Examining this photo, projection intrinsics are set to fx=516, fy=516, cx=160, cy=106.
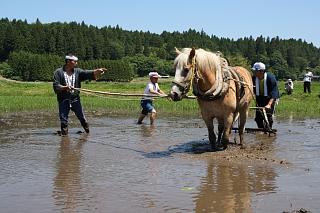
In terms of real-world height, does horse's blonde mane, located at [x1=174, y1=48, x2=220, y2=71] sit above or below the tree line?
below

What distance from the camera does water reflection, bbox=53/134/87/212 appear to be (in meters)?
5.53

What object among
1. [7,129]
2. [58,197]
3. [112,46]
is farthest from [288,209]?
[112,46]

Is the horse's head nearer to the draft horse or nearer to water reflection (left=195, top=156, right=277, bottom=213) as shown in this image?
the draft horse

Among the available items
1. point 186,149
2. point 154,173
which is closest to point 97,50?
point 186,149

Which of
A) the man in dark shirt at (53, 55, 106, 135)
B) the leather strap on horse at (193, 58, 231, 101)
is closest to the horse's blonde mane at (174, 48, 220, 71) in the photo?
the leather strap on horse at (193, 58, 231, 101)

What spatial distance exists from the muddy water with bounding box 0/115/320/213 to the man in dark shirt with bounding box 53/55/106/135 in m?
0.60

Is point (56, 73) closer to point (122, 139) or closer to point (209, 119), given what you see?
point (122, 139)

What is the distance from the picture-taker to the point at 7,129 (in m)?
12.9

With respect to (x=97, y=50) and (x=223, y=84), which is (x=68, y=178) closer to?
(x=223, y=84)

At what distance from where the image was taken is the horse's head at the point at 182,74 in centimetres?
791

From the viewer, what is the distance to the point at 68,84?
1184 centimetres

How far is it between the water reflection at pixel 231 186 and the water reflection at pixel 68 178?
1350mm

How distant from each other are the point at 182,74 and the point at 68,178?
2465mm

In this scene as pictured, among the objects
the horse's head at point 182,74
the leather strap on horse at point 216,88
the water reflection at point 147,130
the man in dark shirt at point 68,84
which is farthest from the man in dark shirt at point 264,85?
the horse's head at point 182,74
